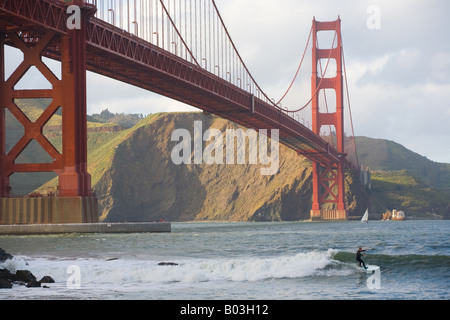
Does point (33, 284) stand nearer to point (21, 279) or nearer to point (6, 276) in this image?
point (21, 279)

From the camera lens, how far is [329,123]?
364ft

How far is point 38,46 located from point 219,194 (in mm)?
102656

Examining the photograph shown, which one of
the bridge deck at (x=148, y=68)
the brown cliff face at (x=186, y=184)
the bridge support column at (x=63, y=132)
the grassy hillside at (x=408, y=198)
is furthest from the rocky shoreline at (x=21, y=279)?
the grassy hillside at (x=408, y=198)

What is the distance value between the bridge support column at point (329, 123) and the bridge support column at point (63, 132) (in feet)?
213

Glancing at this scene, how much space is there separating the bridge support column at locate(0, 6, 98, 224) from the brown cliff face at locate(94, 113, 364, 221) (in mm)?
82162

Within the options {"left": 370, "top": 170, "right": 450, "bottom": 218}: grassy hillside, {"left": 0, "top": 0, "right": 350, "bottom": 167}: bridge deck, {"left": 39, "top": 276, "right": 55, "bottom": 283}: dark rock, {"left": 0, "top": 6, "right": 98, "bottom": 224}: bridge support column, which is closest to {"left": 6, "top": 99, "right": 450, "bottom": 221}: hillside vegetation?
{"left": 370, "top": 170, "right": 450, "bottom": 218}: grassy hillside

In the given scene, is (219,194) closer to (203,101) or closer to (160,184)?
(160,184)

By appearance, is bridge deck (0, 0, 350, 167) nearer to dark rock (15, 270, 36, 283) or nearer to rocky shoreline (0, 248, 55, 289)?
rocky shoreline (0, 248, 55, 289)

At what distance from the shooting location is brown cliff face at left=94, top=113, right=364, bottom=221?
12975 centimetres

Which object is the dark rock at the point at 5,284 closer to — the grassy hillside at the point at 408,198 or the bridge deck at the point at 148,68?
the bridge deck at the point at 148,68

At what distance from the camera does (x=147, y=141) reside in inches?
6043

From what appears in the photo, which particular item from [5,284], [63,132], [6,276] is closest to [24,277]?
[6,276]
